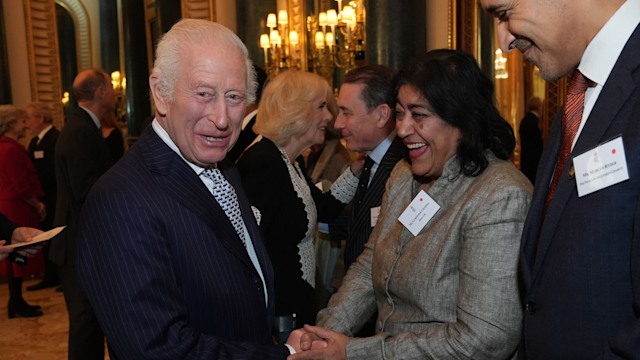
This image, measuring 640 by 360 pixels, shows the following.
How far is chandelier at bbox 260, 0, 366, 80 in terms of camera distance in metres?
7.64

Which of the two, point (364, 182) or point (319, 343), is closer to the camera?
point (319, 343)

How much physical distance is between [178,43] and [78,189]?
8.58ft

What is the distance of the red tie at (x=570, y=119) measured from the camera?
1265 millimetres

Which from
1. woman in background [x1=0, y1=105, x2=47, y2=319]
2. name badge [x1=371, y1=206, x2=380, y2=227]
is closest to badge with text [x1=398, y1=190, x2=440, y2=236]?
name badge [x1=371, y1=206, x2=380, y2=227]

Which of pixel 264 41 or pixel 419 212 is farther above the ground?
pixel 264 41

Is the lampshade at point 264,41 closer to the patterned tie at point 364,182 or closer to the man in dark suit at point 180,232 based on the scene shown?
the patterned tie at point 364,182

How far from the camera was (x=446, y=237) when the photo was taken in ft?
5.56

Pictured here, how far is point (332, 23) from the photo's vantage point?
7.97m

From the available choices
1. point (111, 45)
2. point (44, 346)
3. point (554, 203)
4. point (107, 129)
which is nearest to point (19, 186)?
point (107, 129)

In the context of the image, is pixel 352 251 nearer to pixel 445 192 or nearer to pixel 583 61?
pixel 445 192

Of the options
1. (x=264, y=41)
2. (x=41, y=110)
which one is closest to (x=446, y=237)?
(x=41, y=110)

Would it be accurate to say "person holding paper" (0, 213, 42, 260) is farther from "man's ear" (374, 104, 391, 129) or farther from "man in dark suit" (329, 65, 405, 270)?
"man's ear" (374, 104, 391, 129)

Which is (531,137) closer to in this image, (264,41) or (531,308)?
(264,41)

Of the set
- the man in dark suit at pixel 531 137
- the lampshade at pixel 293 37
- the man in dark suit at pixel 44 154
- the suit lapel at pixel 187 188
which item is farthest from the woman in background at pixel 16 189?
the man in dark suit at pixel 531 137
